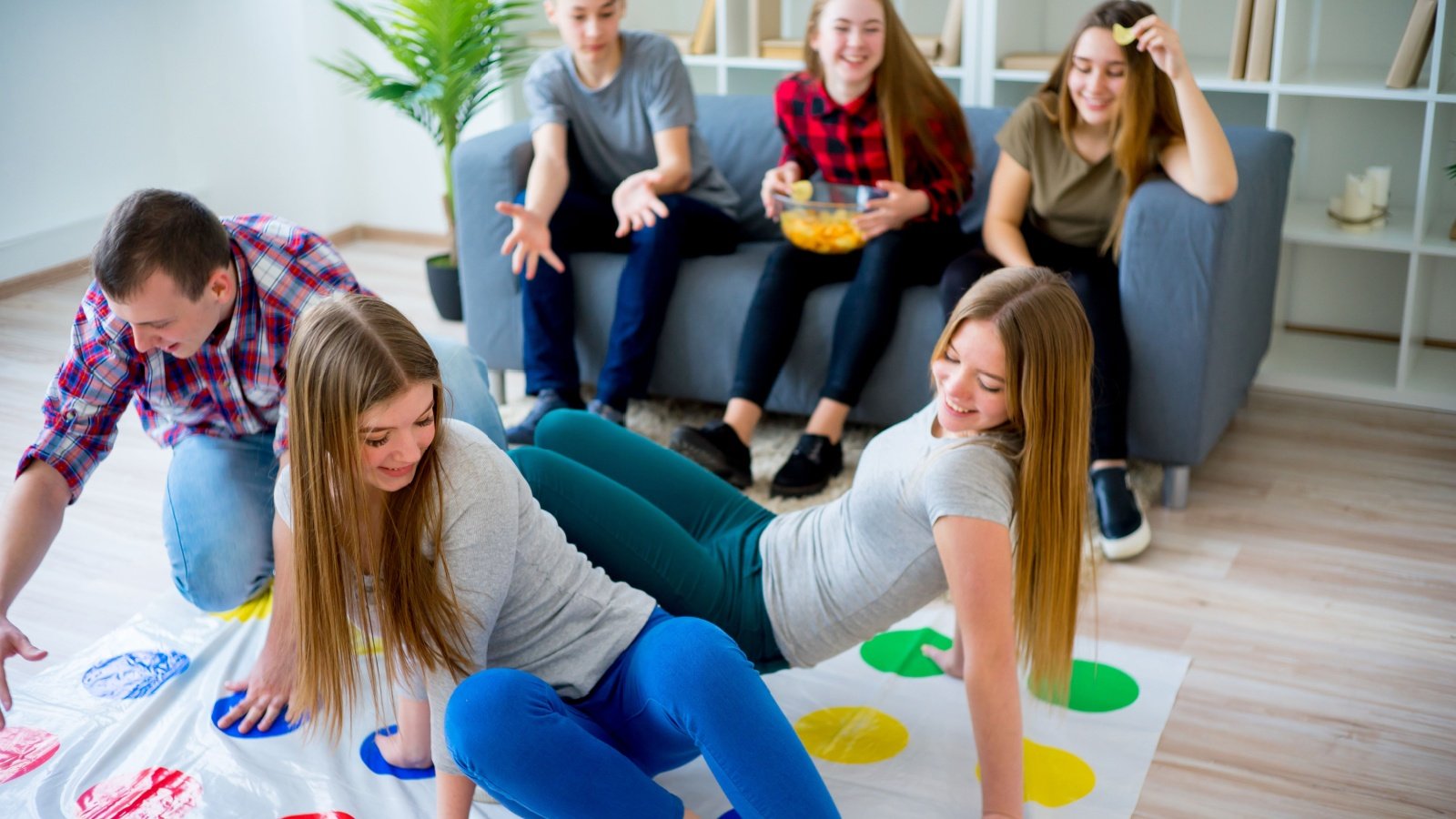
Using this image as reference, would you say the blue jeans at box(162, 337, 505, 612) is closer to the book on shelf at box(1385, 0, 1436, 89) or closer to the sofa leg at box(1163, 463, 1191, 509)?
the sofa leg at box(1163, 463, 1191, 509)

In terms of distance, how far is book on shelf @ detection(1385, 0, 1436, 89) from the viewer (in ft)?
8.54

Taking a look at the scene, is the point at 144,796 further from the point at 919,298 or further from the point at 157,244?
the point at 919,298

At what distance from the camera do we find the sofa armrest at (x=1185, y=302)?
2.25 metres

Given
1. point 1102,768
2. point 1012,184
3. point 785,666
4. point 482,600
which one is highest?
point 1012,184

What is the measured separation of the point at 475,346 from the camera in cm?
291

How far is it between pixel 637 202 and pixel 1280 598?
1.34 metres

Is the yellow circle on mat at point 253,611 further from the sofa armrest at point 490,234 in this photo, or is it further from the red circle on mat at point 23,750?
the sofa armrest at point 490,234

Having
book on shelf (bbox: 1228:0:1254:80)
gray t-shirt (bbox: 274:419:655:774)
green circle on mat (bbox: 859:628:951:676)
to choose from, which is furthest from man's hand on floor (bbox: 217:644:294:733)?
book on shelf (bbox: 1228:0:1254:80)

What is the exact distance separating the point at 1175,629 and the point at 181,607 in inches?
58.8

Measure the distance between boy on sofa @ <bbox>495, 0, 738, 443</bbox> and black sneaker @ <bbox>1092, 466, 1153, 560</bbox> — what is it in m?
0.92

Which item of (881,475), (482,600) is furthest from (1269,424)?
(482,600)

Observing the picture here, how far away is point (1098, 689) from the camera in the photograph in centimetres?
183

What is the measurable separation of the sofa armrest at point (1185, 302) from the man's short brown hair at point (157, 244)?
1.47m

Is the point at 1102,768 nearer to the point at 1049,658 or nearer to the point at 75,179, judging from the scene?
the point at 1049,658
